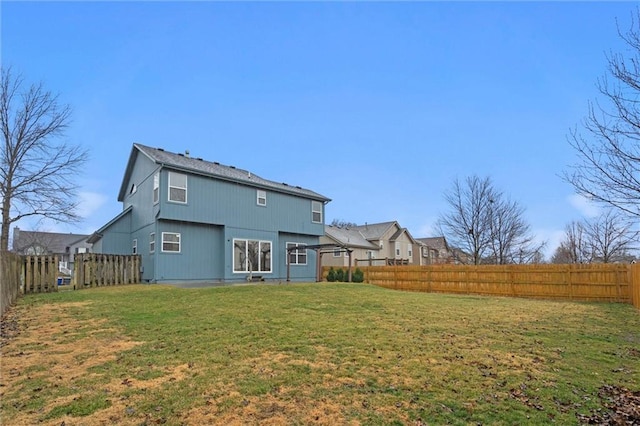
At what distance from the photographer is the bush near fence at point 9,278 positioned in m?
8.77

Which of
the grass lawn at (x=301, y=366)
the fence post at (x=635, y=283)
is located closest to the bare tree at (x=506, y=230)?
the fence post at (x=635, y=283)

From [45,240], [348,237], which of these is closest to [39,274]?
[348,237]

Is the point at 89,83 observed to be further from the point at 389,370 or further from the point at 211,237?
the point at 389,370

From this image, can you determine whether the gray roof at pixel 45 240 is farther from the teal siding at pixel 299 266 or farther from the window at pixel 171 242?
the teal siding at pixel 299 266

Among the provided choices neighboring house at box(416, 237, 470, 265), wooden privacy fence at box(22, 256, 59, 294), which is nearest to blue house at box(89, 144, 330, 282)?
wooden privacy fence at box(22, 256, 59, 294)

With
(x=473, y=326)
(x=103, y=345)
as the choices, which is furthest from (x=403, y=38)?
(x=103, y=345)

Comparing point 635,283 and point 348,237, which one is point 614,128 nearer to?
point 635,283

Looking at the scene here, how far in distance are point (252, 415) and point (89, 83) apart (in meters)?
18.2

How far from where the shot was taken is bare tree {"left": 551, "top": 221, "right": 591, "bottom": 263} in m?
33.4

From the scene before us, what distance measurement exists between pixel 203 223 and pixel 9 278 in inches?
349

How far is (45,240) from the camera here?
174 feet

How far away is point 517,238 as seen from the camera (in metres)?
28.9

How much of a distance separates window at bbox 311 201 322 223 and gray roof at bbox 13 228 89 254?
37.7 metres

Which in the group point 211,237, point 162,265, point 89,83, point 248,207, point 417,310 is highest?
point 89,83
